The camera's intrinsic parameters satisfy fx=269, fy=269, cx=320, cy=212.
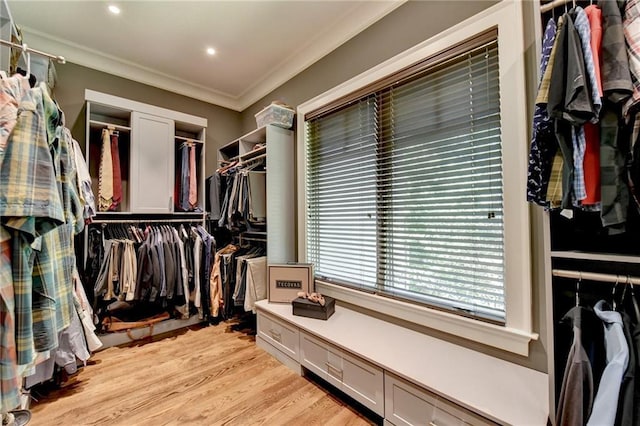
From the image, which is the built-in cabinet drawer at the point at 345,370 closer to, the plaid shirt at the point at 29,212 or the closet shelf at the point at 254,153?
the plaid shirt at the point at 29,212

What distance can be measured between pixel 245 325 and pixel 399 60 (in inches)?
117

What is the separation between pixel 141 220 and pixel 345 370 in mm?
2602

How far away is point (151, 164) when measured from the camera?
2889 millimetres

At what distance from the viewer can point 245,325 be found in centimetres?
304

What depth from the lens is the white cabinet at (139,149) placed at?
9.05 ft

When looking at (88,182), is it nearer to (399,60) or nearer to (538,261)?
(399,60)

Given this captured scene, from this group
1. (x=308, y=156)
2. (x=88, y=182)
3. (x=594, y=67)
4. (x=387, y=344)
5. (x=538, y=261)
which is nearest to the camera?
(x=594, y=67)

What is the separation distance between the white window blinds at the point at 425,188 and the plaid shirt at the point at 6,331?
6.21ft

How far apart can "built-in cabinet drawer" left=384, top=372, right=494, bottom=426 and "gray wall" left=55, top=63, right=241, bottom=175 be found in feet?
10.8

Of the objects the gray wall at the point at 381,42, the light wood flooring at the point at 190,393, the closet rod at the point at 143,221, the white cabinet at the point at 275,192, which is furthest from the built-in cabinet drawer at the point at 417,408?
the closet rod at the point at 143,221

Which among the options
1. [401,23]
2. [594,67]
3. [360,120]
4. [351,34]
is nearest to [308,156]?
[360,120]

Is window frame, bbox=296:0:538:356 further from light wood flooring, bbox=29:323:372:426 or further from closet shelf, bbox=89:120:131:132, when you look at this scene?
closet shelf, bbox=89:120:131:132

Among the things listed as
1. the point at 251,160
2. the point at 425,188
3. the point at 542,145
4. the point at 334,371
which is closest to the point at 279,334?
the point at 334,371

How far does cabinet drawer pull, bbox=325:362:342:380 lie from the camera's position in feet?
5.66
